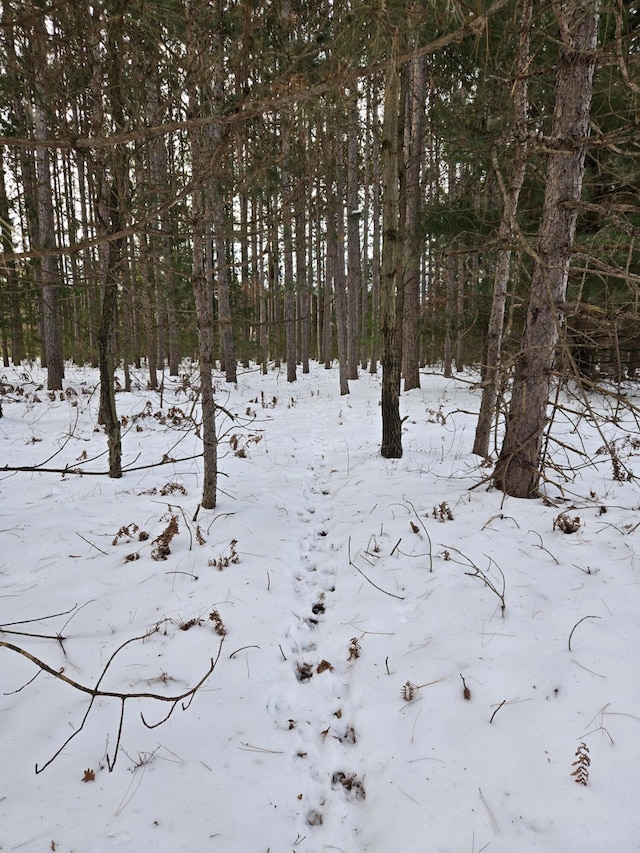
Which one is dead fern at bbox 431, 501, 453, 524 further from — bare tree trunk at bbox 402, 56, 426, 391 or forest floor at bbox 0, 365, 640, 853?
bare tree trunk at bbox 402, 56, 426, 391

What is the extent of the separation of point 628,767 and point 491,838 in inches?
26.0

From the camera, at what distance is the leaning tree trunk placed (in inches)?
133

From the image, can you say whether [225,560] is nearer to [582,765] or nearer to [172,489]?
[172,489]

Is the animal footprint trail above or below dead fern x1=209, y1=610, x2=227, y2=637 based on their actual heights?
below

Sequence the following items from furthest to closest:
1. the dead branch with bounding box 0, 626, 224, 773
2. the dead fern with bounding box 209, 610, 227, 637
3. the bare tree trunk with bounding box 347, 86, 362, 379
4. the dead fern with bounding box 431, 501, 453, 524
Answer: the bare tree trunk with bounding box 347, 86, 362, 379, the dead fern with bounding box 431, 501, 453, 524, the dead fern with bounding box 209, 610, 227, 637, the dead branch with bounding box 0, 626, 224, 773

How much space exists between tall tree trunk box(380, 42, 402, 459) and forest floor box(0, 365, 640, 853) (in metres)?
1.72

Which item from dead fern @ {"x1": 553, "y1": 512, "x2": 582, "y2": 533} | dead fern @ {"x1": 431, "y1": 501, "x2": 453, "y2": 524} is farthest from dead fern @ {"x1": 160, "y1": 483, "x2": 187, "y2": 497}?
dead fern @ {"x1": 553, "y1": 512, "x2": 582, "y2": 533}

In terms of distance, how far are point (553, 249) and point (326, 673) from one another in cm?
371

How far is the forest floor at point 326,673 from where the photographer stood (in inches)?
66.4

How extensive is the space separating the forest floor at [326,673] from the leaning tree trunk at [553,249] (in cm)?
58

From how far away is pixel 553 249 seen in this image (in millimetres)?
3635

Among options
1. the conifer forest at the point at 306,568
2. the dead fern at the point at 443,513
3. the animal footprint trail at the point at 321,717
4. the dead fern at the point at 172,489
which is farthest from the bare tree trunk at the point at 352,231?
the animal footprint trail at the point at 321,717

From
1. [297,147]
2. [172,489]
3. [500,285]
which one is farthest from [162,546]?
[500,285]

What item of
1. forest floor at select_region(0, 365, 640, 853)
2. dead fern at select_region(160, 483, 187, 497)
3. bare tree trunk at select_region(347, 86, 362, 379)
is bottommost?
forest floor at select_region(0, 365, 640, 853)
